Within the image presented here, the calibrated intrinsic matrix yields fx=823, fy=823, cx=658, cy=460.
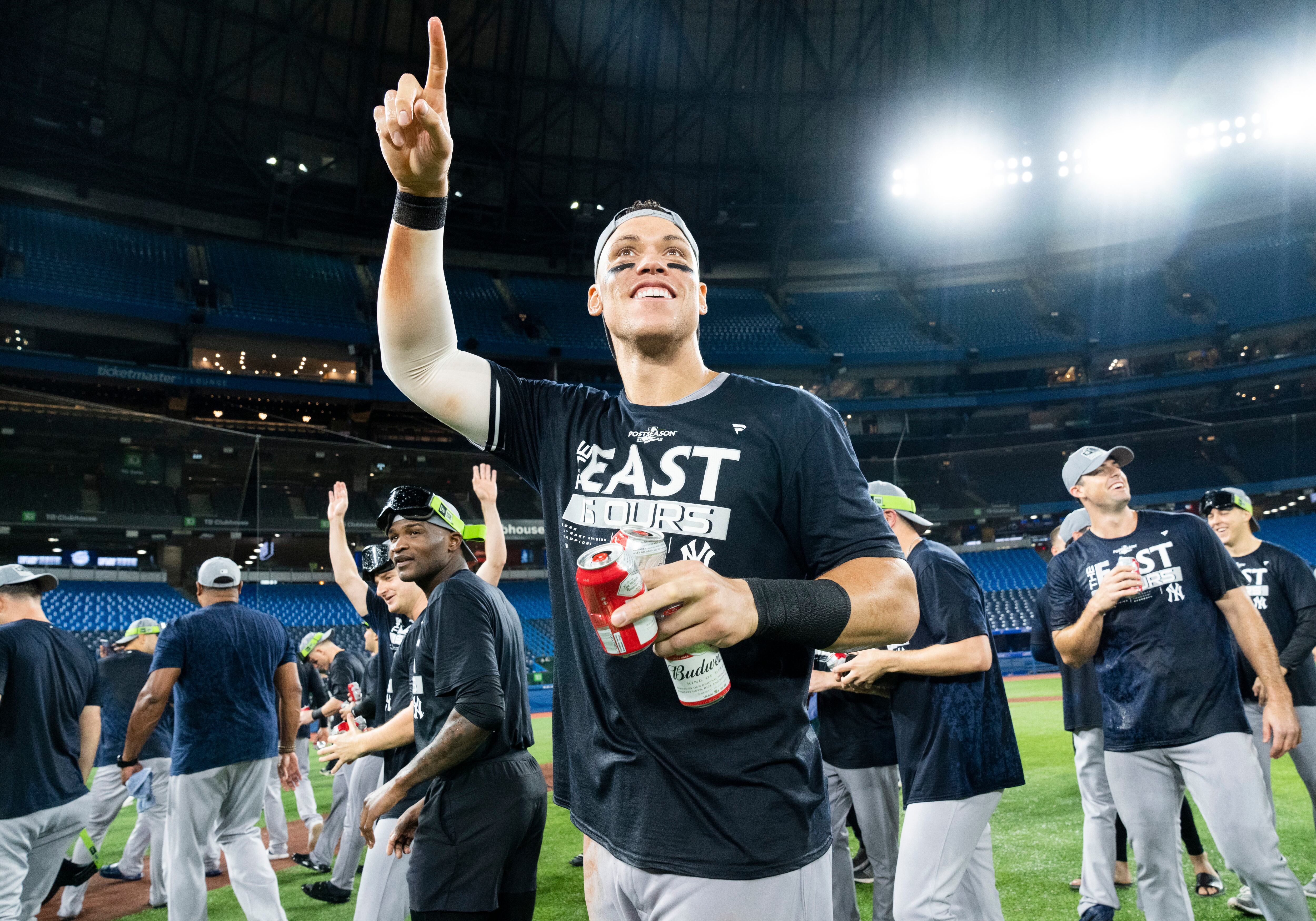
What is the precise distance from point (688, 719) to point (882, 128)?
36.8m

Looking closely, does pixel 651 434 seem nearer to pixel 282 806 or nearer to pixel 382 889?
pixel 382 889

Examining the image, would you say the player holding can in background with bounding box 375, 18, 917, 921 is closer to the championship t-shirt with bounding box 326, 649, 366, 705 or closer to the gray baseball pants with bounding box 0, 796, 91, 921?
the gray baseball pants with bounding box 0, 796, 91, 921

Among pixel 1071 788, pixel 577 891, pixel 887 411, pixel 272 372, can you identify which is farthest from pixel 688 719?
pixel 887 411

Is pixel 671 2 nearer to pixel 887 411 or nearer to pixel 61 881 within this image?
pixel 887 411

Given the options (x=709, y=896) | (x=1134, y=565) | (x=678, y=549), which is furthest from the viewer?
(x=1134, y=565)

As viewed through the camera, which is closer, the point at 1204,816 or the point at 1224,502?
the point at 1204,816

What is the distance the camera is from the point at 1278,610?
20.8ft

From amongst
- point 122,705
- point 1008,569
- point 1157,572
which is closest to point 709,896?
point 1157,572

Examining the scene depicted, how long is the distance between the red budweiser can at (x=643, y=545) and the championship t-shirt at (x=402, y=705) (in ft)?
9.76

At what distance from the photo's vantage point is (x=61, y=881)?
598 cm

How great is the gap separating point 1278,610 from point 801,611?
656 centimetres

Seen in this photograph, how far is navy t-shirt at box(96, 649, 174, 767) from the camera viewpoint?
857 cm

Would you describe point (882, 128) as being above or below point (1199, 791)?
above

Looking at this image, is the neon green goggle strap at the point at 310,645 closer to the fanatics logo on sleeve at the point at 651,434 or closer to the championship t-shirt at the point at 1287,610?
the championship t-shirt at the point at 1287,610
